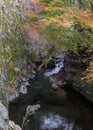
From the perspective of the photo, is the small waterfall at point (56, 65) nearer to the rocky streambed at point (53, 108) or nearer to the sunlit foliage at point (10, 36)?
the rocky streambed at point (53, 108)

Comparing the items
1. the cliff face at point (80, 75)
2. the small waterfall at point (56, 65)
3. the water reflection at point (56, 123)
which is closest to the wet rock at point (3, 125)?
the water reflection at point (56, 123)

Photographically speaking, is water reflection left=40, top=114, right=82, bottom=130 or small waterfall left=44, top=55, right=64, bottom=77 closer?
water reflection left=40, top=114, right=82, bottom=130

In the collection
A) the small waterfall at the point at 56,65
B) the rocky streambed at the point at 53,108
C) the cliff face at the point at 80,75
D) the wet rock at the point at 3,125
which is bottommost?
the small waterfall at the point at 56,65

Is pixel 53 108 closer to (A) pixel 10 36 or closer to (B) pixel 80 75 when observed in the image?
(B) pixel 80 75

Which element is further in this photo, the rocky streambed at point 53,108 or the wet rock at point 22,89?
the wet rock at point 22,89

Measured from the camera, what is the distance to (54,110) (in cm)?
1288

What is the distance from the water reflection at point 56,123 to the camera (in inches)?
452

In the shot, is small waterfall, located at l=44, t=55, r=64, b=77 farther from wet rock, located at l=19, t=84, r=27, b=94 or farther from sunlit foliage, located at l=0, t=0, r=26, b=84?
wet rock, located at l=19, t=84, r=27, b=94

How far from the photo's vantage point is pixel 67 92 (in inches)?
586

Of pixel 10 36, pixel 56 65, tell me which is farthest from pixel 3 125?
pixel 56 65

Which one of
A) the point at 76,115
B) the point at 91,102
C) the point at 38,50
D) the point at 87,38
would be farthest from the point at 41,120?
the point at 38,50

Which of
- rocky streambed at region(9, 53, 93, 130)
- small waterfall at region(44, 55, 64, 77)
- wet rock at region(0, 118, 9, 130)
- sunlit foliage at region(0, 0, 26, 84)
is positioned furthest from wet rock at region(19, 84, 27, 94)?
wet rock at region(0, 118, 9, 130)

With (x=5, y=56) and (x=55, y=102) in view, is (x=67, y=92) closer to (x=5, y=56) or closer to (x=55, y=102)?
(x=55, y=102)

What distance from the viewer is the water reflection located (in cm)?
1148
